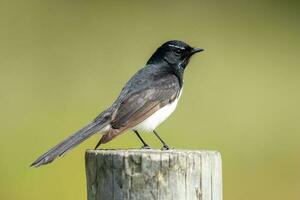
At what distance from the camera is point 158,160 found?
4.93 meters

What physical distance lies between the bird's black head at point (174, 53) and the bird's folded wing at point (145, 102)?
272 millimetres

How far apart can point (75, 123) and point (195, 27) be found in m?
3.63

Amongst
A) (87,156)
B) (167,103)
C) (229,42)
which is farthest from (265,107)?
(87,156)

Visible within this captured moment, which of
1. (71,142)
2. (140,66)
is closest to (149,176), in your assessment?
(71,142)

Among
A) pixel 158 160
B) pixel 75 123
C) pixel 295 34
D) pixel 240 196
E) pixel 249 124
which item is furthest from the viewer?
pixel 295 34

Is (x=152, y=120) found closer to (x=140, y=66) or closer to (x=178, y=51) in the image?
(x=178, y=51)

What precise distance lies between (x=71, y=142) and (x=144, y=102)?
1.12m

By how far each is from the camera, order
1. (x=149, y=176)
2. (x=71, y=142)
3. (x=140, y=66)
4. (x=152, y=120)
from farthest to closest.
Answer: (x=140, y=66) < (x=152, y=120) < (x=71, y=142) < (x=149, y=176)

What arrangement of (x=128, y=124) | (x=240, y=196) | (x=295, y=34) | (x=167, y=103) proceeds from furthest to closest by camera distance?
(x=295, y=34), (x=240, y=196), (x=167, y=103), (x=128, y=124)

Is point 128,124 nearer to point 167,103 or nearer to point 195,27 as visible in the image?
point 167,103

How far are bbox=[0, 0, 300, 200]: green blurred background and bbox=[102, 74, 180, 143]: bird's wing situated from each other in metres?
2.79

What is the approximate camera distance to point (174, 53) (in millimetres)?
8078

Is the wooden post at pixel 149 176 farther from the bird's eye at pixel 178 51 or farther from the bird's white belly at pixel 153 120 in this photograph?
the bird's eye at pixel 178 51

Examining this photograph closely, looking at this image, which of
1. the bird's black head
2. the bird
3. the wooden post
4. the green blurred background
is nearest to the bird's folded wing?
the bird
